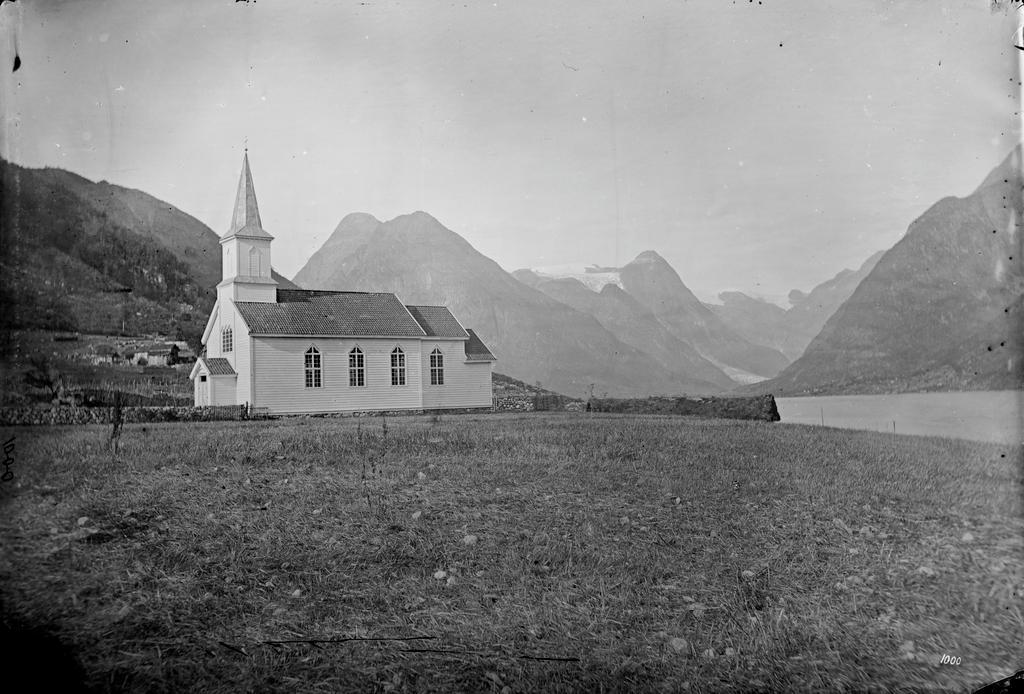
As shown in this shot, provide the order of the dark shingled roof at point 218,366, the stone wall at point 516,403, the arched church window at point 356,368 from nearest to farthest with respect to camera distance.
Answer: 1. the stone wall at point 516,403
2. the dark shingled roof at point 218,366
3. the arched church window at point 356,368

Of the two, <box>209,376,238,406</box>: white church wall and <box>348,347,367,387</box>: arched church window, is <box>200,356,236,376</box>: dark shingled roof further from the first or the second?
<box>348,347,367,387</box>: arched church window

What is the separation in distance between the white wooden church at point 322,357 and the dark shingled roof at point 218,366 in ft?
0.07

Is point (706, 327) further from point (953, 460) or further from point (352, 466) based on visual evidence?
point (352, 466)

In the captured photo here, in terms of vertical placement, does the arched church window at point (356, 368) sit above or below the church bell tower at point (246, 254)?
below

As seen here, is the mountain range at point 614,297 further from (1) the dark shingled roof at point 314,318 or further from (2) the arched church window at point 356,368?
(2) the arched church window at point 356,368

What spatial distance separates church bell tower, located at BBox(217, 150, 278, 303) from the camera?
552 cm

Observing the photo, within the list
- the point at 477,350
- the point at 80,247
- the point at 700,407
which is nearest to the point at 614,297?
the point at 477,350

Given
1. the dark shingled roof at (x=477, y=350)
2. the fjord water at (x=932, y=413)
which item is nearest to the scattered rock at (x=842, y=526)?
the fjord water at (x=932, y=413)

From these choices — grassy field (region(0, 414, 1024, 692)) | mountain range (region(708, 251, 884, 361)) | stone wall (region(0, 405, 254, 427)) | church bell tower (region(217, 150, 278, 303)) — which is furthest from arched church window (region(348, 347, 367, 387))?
mountain range (region(708, 251, 884, 361))

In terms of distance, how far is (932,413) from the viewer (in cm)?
498

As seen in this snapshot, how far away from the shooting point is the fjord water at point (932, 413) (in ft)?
14.8

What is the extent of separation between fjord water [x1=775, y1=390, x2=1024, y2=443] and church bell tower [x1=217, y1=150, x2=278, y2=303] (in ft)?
18.1

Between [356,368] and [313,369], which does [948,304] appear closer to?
[313,369]

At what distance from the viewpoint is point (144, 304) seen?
6281mm
